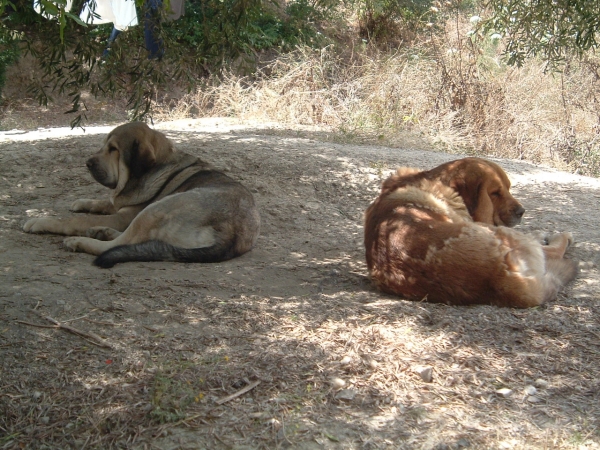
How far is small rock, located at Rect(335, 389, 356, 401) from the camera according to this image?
3.23m

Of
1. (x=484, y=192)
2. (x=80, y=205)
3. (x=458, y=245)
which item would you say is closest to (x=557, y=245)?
(x=484, y=192)

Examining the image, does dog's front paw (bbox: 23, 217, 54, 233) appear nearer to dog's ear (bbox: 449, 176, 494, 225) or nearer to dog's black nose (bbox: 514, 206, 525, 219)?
dog's ear (bbox: 449, 176, 494, 225)

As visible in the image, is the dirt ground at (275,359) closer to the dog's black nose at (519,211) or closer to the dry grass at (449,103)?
the dog's black nose at (519,211)

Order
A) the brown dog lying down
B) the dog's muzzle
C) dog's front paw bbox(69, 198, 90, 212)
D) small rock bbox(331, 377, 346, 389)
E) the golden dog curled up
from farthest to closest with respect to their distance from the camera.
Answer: dog's front paw bbox(69, 198, 90, 212)
the dog's muzzle
the golden dog curled up
the brown dog lying down
small rock bbox(331, 377, 346, 389)

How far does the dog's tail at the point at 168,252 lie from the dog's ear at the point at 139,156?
124 centimetres

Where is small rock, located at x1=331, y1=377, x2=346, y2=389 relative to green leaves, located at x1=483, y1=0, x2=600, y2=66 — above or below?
below

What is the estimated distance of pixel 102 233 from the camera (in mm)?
6086

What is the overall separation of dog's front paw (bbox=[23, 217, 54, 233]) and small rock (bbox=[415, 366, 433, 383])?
4.10 meters

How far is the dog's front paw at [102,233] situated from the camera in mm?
6055

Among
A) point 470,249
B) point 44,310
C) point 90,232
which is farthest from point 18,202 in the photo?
point 470,249

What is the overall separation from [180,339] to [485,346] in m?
1.90

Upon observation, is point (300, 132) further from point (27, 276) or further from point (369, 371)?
point (369, 371)

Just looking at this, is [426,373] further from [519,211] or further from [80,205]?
[80,205]

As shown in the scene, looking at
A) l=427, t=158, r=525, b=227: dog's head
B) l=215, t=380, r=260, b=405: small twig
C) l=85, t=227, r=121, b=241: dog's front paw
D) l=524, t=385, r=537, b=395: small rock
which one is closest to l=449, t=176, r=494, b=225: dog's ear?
l=427, t=158, r=525, b=227: dog's head
